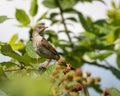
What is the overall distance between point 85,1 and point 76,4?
0.51ft

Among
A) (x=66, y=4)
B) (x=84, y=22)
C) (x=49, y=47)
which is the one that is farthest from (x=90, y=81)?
(x=84, y=22)

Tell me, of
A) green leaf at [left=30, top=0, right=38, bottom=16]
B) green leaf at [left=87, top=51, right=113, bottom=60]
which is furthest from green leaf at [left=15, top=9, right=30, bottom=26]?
green leaf at [left=87, top=51, right=113, bottom=60]

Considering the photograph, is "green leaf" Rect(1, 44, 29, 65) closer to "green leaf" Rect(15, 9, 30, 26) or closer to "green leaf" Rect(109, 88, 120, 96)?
"green leaf" Rect(109, 88, 120, 96)

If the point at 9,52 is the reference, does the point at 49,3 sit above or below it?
below

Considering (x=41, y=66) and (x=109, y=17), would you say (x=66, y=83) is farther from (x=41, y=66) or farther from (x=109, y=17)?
(x=109, y=17)

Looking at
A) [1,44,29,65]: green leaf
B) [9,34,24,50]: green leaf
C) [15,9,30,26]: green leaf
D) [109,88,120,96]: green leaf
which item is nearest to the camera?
[1,44,29,65]: green leaf

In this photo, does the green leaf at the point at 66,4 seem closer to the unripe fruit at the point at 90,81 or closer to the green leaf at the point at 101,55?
the green leaf at the point at 101,55

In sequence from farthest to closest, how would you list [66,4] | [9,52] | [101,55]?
[66,4]
[101,55]
[9,52]

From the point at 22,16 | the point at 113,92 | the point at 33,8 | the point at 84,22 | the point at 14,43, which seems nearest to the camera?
the point at 113,92

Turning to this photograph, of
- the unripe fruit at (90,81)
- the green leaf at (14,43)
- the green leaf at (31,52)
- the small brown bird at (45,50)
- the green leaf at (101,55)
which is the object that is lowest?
the green leaf at (101,55)

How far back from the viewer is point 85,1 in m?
3.78

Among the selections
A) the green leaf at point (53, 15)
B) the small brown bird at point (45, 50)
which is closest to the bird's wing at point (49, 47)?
the small brown bird at point (45, 50)

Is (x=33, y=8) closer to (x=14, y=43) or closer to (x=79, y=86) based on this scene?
(x=14, y=43)

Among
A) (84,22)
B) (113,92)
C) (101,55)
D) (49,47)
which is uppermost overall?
(49,47)
